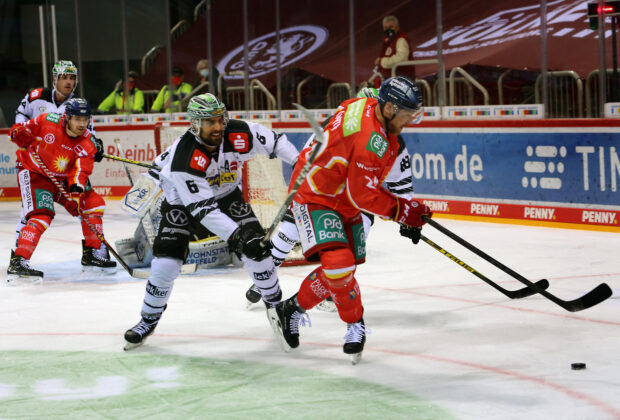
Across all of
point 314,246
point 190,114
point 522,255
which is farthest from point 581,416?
point 522,255

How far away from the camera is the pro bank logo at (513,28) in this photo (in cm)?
865

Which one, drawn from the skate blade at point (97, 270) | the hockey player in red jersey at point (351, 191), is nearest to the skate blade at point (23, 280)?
the skate blade at point (97, 270)

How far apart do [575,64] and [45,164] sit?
4608mm

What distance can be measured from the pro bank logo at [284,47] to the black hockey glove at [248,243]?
6582 millimetres

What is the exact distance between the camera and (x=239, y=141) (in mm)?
4797

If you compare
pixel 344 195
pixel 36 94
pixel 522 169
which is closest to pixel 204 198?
pixel 344 195

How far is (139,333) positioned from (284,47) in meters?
6.78

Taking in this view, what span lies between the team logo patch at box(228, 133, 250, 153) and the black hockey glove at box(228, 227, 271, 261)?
441 mm

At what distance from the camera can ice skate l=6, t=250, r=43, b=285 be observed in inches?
271

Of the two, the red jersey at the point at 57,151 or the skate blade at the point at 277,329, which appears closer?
the skate blade at the point at 277,329

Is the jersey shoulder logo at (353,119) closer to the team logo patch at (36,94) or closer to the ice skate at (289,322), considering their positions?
the ice skate at (289,322)

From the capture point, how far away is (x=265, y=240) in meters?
4.47

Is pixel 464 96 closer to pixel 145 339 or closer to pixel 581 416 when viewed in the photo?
pixel 145 339

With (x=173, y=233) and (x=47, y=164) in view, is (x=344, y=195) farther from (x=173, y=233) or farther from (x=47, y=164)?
(x=47, y=164)
